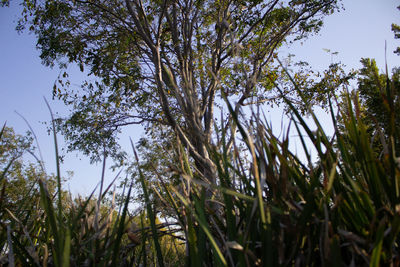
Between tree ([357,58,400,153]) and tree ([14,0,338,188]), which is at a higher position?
tree ([14,0,338,188])

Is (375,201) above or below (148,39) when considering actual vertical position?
below

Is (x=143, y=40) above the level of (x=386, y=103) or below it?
above

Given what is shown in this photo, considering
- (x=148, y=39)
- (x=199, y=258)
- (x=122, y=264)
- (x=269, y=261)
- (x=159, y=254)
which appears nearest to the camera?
(x=269, y=261)

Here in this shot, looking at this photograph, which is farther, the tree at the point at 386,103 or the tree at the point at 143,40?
the tree at the point at 143,40

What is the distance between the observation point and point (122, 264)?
3.14 feet

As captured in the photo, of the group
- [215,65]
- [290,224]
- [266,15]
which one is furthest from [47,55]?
[290,224]

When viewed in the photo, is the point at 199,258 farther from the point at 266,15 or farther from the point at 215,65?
the point at 266,15

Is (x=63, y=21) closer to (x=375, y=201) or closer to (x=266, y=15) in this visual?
(x=266, y=15)

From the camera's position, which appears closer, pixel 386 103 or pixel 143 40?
pixel 386 103

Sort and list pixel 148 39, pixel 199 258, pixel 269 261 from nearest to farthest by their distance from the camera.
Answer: pixel 269 261 → pixel 199 258 → pixel 148 39

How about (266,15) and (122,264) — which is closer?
(122,264)

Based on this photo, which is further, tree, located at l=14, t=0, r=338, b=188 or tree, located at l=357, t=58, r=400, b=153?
tree, located at l=14, t=0, r=338, b=188

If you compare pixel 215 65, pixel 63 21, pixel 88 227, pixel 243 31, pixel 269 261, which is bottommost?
pixel 269 261

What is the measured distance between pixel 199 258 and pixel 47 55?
32.1 feet
